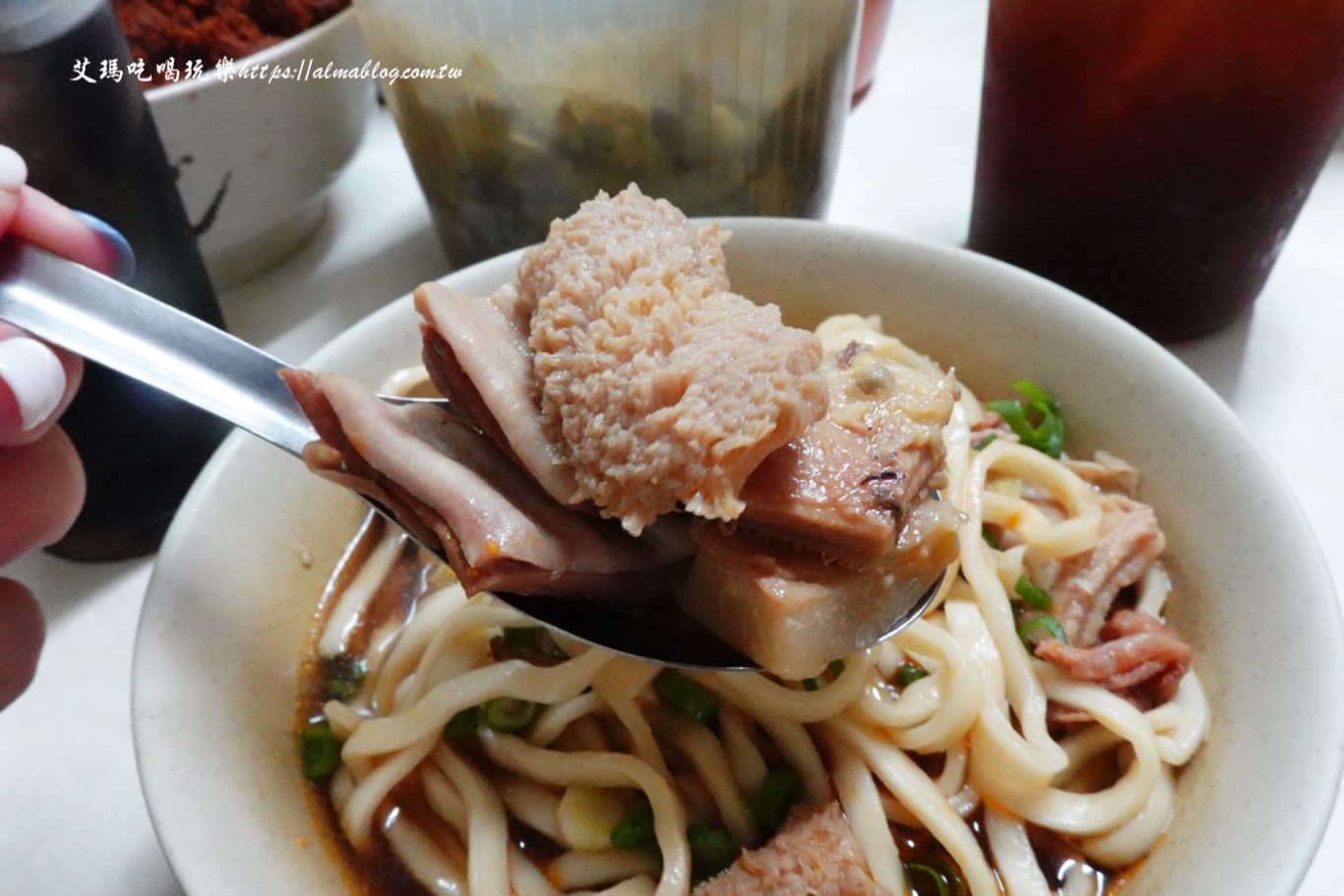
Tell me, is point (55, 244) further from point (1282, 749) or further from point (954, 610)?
point (1282, 749)

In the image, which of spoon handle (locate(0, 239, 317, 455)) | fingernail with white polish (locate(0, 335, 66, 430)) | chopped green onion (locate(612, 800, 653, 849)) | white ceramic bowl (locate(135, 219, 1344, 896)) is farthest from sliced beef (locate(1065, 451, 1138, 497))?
fingernail with white polish (locate(0, 335, 66, 430))

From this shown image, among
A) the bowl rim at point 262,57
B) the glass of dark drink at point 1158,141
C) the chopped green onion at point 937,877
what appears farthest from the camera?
the bowl rim at point 262,57

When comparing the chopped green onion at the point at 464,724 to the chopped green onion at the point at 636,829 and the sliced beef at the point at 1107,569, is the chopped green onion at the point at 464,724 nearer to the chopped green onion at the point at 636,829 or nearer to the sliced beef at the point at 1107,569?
the chopped green onion at the point at 636,829

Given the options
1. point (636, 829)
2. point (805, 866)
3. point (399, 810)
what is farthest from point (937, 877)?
point (399, 810)

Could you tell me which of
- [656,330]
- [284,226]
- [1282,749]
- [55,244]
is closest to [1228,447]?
[1282,749]

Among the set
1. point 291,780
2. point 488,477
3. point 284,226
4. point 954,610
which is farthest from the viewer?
point 284,226

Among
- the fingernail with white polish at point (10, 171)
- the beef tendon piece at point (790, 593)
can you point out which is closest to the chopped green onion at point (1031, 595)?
the beef tendon piece at point (790, 593)
